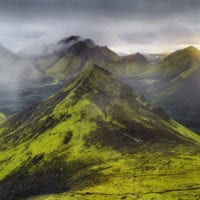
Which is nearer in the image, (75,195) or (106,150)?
(75,195)

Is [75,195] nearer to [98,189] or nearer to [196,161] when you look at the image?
[98,189]

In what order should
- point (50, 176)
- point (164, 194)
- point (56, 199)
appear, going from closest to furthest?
point (164, 194) → point (56, 199) → point (50, 176)

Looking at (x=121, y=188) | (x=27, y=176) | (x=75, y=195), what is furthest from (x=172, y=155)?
(x=27, y=176)

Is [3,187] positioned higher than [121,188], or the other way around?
[121,188]

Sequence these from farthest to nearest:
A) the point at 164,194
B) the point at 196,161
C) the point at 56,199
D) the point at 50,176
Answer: the point at 50,176, the point at 196,161, the point at 56,199, the point at 164,194

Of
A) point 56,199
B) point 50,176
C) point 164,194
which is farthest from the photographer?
point 50,176

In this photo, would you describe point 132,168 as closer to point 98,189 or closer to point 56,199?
point 98,189

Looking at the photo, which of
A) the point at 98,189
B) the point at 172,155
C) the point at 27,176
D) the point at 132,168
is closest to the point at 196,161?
the point at 172,155

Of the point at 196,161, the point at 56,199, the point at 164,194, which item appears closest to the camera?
the point at 164,194

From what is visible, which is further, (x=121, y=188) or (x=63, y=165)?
(x=63, y=165)
